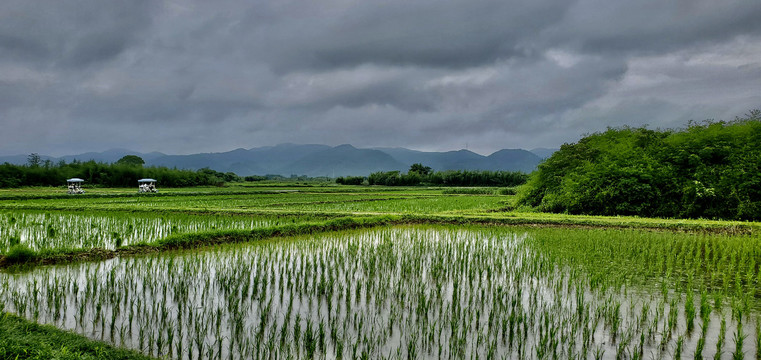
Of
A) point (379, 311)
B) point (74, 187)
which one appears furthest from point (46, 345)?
point (74, 187)

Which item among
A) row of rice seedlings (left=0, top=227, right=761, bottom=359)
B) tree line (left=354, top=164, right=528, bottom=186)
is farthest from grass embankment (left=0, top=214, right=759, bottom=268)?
tree line (left=354, top=164, right=528, bottom=186)

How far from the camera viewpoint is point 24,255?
8523 millimetres

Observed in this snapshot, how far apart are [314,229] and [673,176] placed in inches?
698

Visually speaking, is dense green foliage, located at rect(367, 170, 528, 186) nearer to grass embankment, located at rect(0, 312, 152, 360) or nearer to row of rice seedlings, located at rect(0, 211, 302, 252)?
row of rice seedlings, located at rect(0, 211, 302, 252)

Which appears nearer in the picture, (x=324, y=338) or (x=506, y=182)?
(x=324, y=338)

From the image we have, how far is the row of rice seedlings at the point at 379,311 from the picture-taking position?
4508 mm

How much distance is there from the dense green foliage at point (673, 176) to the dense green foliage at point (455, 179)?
5052 centimetres

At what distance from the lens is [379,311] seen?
5762 mm

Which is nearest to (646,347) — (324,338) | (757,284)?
(324,338)

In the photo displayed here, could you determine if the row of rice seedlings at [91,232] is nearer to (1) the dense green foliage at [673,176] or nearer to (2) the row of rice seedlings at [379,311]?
(2) the row of rice seedlings at [379,311]

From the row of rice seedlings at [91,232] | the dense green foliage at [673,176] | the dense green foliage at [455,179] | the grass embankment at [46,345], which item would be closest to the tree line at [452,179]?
the dense green foliage at [455,179]

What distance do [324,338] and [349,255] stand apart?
5.00 metres

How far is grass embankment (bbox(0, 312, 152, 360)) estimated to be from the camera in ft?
12.0

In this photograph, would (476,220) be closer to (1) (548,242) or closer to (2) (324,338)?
(1) (548,242)
